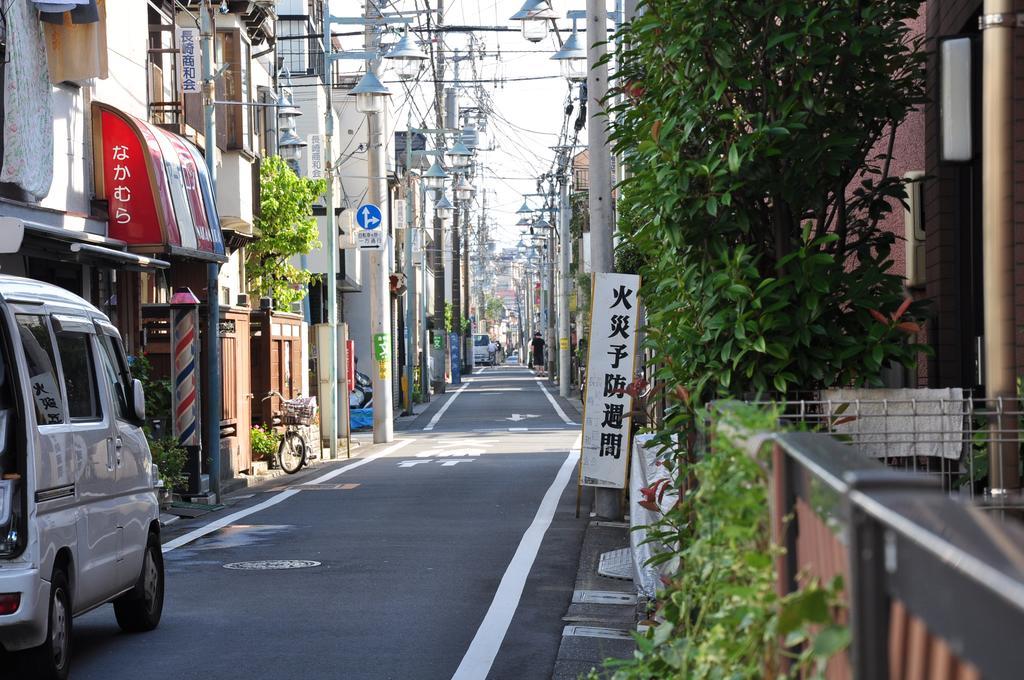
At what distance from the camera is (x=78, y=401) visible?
8195 mm

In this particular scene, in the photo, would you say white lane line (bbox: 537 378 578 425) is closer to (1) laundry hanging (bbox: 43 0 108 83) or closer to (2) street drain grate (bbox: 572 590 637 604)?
(1) laundry hanging (bbox: 43 0 108 83)

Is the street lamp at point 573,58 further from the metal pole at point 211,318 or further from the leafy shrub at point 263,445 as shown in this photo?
the leafy shrub at point 263,445

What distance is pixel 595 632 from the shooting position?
9180 mm

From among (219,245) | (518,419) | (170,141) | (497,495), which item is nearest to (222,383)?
(219,245)

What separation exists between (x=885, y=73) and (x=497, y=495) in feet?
42.4

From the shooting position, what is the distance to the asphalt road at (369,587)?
27.2 ft

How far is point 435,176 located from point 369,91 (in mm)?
16602

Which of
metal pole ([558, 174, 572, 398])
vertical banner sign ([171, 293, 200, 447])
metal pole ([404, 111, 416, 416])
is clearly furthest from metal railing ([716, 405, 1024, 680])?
metal pole ([558, 174, 572, 398])

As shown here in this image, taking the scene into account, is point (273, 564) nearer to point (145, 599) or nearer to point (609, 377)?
point (145, 599)

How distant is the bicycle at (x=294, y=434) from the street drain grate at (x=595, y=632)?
51.9 ft

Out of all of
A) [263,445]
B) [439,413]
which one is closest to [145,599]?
[263,445]

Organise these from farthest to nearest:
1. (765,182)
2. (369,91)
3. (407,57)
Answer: (369,91), (407,57), (765,182)

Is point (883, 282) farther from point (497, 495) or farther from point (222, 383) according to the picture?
point (222, 383)

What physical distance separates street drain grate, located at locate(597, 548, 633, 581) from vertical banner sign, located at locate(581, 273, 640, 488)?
2424 millimetres
